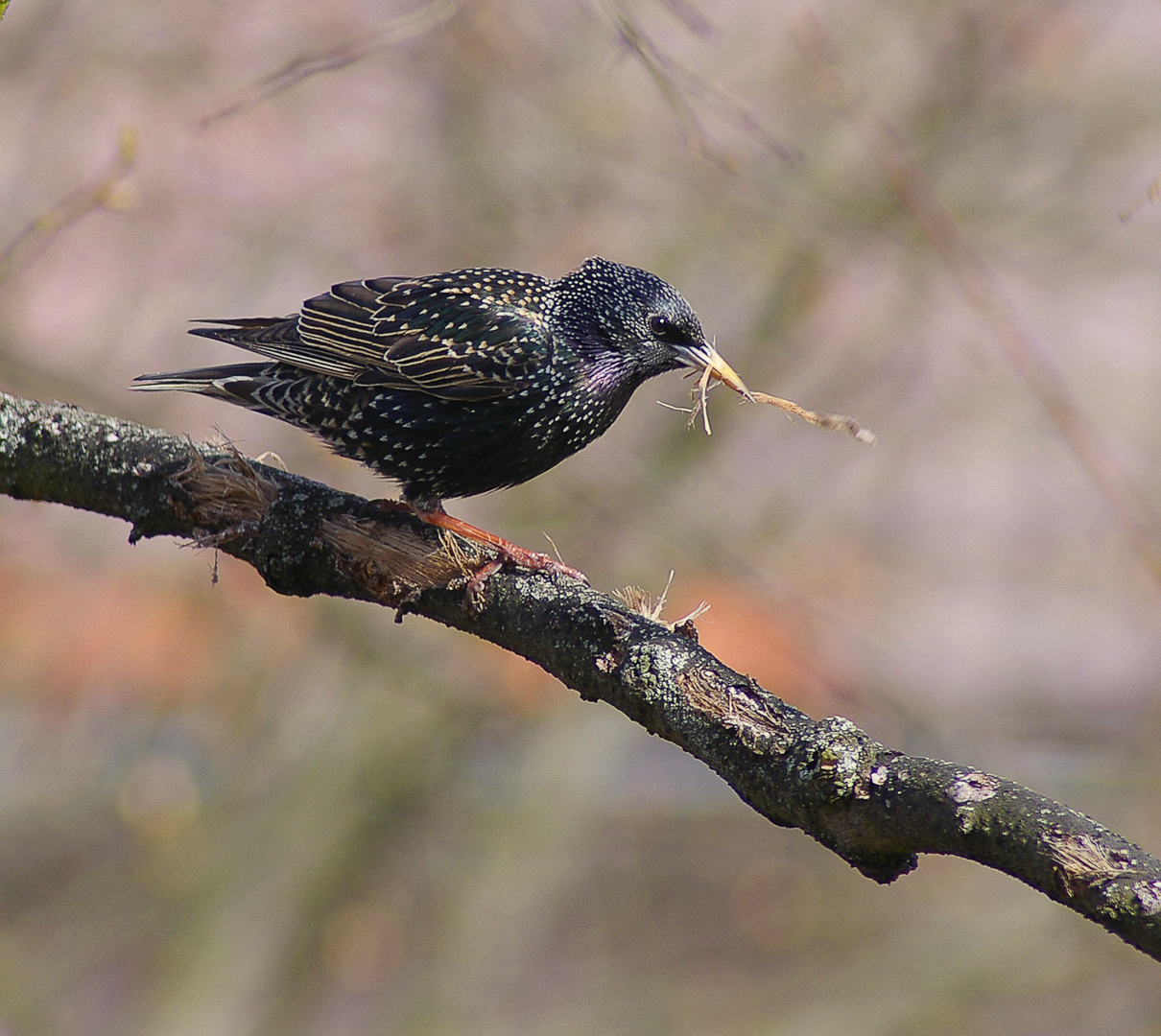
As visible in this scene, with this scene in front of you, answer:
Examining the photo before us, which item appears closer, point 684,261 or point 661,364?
point 661,364

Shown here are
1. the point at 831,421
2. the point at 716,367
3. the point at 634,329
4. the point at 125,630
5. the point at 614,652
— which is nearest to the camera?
the point at 614,652

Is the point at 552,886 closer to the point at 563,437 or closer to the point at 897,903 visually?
the point at 897,903

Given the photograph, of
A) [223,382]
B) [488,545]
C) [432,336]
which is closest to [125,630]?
[223,382]

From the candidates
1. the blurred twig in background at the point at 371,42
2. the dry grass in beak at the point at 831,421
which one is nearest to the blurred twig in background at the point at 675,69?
the blurred twig in background at the point at 371,42

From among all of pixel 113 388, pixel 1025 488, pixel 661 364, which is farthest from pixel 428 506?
pixel 1025 488

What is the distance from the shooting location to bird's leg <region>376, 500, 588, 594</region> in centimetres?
246

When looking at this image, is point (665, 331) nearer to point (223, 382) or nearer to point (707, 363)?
point (707, 363)

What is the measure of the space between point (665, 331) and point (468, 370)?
20.1 inches

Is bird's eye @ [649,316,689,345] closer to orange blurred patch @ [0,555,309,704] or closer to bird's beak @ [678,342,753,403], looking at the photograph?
bird's beak @ [678,342,753,403]

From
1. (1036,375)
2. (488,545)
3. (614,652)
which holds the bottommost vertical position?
(614,652)

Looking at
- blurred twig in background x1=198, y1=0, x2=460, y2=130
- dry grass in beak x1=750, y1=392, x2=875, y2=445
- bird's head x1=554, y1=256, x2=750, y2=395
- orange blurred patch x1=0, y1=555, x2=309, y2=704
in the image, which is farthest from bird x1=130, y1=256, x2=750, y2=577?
orange blurred patch x1=0, y1=555, x2=309, y2=704

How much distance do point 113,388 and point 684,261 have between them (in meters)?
2.93

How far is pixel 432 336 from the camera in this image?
3.27m

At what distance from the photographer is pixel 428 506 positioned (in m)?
3.26
